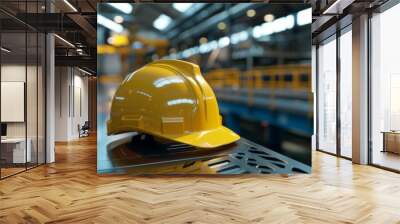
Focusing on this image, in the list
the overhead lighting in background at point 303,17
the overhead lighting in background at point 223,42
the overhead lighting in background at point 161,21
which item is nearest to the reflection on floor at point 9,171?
the overhead lighting in background at point 161,21

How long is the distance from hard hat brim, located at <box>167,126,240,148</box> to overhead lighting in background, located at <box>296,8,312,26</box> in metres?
2.01

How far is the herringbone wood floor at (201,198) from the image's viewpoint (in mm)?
3439

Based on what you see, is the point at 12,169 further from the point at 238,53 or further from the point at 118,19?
the point at 238,53

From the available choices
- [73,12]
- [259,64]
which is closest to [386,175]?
[259,64]

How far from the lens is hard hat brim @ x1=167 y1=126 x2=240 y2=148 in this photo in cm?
536

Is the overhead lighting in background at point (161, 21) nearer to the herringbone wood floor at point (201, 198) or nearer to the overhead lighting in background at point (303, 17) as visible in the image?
the overhead lighting in background at point (303, 17)

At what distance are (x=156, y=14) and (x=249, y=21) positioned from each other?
1.45 meters

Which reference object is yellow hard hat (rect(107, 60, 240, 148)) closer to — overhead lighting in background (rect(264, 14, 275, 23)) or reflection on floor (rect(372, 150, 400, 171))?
overhead lighting in background (rect(264, 14, 275, 23))

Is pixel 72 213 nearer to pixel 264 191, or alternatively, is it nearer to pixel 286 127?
pixel 264 191

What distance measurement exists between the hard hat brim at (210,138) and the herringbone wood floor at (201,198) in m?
0.54

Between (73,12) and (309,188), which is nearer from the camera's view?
(309,188)

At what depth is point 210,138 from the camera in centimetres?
543

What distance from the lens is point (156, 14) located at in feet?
18.3

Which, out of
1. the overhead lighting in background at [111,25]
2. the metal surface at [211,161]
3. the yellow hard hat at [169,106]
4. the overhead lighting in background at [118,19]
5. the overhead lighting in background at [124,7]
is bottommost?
the metal surface at [211,161]
